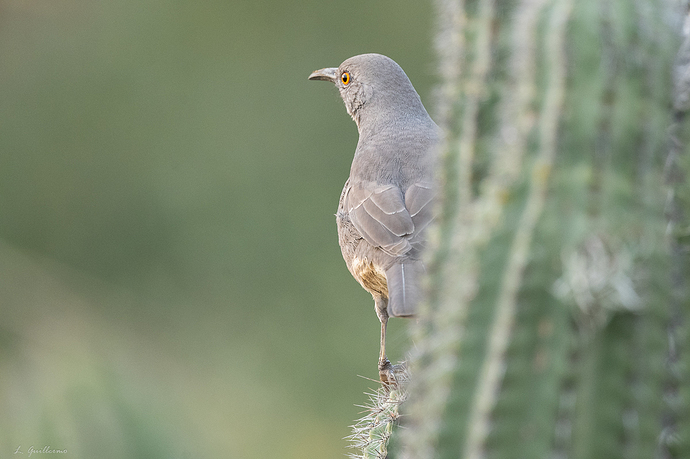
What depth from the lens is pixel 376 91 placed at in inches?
182

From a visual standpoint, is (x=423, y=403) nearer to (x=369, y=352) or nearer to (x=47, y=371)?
(x=47, y=371)

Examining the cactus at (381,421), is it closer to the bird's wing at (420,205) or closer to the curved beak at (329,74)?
the bird's wing at (420,205)

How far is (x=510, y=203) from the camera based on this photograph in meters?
1.38

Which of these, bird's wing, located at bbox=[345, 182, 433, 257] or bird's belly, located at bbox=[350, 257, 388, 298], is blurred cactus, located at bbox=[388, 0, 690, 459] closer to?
bird's wing, located at bbox=[345, 182, 433, 257]

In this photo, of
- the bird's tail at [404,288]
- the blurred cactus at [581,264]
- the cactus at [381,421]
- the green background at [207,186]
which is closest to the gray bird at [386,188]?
the bird's tail at [404,288]

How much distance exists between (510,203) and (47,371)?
4.03 meters

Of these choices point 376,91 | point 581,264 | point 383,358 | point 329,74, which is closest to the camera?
point 581,264

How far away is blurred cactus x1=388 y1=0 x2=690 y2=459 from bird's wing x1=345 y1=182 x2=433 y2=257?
Answer: 210 cm

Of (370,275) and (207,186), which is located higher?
(207,186)

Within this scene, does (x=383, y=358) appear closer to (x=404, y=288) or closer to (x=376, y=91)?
(x=404, y=288)

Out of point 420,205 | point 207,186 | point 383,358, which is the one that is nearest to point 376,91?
point 420,205

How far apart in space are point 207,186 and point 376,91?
5165mm

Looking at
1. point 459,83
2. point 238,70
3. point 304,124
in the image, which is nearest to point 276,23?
point 238,70

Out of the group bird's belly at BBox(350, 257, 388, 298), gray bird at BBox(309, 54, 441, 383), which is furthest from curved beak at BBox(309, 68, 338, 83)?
bird's belly at BBox(350, 257, 388, 298)
